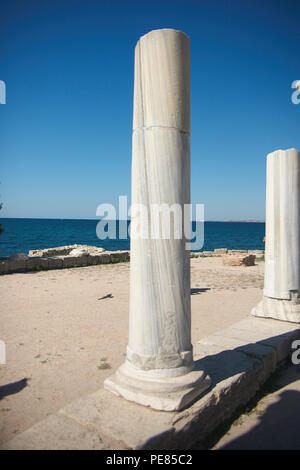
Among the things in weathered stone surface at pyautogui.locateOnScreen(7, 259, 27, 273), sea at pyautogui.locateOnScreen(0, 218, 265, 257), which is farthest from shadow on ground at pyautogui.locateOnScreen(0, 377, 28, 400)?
sea at pyautogui.locateOnScreen(0, 218, 265, 257)

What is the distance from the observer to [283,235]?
517 cm

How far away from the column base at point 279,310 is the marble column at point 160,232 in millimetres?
2846

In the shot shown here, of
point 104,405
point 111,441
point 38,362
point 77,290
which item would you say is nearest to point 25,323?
point 38,362

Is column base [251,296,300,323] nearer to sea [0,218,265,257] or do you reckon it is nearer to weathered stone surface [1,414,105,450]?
weathered stone surface [1,414,105,450]

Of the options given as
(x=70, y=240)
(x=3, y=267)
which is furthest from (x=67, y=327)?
(x=70, y=240)

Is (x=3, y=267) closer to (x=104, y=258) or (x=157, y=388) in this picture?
(x=104, y=258)

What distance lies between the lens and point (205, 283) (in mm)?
10266

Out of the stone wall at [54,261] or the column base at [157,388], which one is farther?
the stone wall at [54,261]

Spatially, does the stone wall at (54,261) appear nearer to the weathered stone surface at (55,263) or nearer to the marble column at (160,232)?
the weathered stone surface at (55,263)

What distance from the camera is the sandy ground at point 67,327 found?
346cm

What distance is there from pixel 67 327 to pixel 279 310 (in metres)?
3.68

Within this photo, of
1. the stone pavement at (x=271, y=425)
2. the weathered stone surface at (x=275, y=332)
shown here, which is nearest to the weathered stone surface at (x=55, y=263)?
the weathered stone surface at (x=275, y=332)

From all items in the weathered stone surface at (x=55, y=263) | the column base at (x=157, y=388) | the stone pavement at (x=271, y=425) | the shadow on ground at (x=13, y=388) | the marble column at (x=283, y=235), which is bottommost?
the stone pavement at (x=271, y=425)
